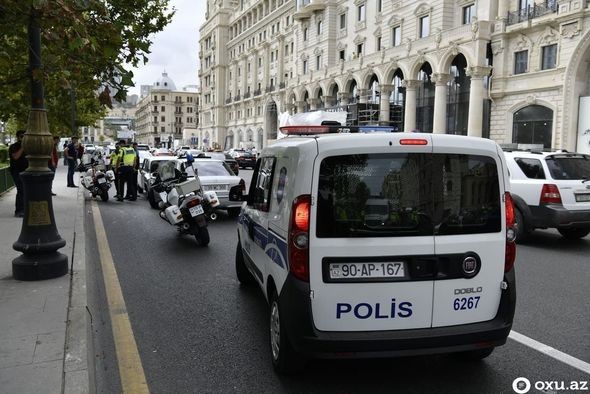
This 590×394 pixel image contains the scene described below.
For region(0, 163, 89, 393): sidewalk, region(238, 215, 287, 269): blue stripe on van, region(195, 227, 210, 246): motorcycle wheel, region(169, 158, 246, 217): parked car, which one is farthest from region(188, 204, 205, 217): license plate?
region(238, 215, 287, 269): blue stripe on van

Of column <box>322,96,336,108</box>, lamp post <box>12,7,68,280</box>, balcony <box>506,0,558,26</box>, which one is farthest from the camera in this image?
column <box>322,96,336,108</box>

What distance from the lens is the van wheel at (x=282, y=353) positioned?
12.5 ft

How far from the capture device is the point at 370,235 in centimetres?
356

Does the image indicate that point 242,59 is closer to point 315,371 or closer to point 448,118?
point 448,118

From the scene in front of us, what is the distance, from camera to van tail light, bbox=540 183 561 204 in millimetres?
9305

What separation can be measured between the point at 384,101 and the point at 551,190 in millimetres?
37138

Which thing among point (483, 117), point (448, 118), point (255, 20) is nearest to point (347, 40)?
point (448, 118)

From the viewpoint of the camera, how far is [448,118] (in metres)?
39.8

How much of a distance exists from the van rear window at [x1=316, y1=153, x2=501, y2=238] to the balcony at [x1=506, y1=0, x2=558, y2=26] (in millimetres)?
31574

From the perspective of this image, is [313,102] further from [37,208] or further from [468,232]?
[468,232]

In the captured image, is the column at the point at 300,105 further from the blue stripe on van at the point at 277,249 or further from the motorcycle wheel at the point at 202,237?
the blue stripe on van at the point at 277,249

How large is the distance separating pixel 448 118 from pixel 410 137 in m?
38.2

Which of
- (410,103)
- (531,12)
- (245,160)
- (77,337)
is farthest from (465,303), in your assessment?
(410,103)

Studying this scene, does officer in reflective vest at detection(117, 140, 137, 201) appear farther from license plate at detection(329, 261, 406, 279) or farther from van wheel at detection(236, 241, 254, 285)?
license plate at detection(329, 261, 406, 279)
